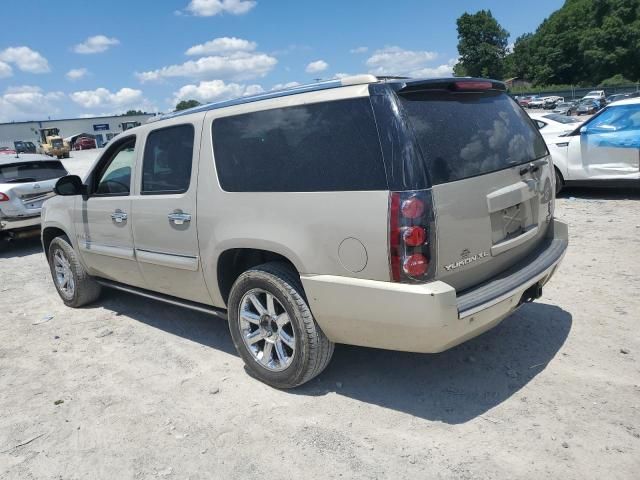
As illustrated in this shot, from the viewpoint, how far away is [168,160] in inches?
162

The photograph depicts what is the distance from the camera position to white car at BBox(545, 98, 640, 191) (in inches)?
325

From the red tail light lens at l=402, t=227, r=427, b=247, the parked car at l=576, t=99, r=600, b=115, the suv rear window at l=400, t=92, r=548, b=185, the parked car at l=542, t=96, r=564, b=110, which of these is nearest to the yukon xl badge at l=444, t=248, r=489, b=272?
the red tail light lens at l=402, t=227, r=427, b=247

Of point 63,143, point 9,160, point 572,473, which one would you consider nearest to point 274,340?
point 572,473

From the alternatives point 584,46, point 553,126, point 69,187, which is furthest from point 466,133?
point 584,46

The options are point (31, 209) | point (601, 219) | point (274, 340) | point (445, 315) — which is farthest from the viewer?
point (31, 209)

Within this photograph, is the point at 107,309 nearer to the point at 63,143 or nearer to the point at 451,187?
the point at 451,187

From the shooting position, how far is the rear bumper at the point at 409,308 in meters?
2.73

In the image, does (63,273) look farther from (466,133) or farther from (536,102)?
(536,102)

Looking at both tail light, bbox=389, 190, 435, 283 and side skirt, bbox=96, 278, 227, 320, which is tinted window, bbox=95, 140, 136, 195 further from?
tail light, bbox=389, 190, 435, 283

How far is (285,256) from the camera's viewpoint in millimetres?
3205

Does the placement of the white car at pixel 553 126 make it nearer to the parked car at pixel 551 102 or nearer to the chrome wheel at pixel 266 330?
the chrome wheel at pixel 266 330

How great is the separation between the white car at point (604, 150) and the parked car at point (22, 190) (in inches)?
345

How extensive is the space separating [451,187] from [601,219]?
572 centimetres

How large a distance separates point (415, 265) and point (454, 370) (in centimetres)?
126
